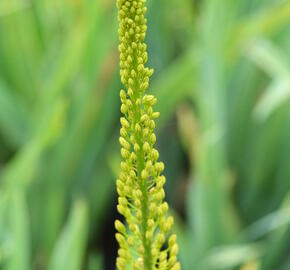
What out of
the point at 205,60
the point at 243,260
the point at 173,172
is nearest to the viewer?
the point at 243,260

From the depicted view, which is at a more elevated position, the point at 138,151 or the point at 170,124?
the point at 170,124

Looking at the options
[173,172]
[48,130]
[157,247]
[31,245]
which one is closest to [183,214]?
[173,172]

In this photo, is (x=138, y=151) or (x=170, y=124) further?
(x=170, y=124)

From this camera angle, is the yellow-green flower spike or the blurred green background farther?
the blurred green background

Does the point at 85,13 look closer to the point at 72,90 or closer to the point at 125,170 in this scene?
the point at 72,90

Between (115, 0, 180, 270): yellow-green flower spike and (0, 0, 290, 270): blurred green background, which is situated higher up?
(0, 0, 290, 270): blurred green background
